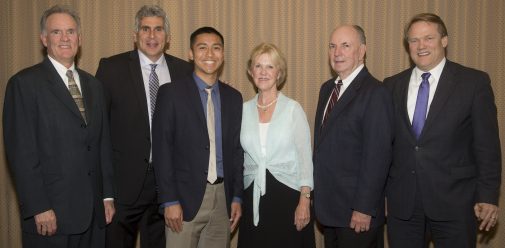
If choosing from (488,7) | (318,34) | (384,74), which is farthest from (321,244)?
(488,7)

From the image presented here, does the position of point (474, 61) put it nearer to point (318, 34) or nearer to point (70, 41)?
point (318, 34)

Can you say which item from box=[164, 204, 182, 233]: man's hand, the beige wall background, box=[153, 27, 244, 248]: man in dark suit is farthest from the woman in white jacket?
the beige wall background

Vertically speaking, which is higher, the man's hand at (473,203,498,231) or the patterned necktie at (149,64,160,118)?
the patterned necktie at (149,64,160,118)

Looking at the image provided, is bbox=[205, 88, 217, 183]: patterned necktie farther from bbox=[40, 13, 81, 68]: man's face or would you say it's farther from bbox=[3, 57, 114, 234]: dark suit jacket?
bbox=[40, 13, 81, 68]: man's face

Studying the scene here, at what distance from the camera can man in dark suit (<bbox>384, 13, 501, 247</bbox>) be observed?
8.55 ft

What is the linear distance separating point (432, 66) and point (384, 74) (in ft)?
3.77

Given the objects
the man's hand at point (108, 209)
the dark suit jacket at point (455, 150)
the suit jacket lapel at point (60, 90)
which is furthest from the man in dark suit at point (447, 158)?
the suit jacket lapel at point (60, 90)

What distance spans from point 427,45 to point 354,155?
802 millimetres

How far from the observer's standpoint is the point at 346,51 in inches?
106

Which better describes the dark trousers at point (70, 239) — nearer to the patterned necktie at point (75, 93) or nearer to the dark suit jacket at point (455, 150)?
the patterned necktie at point (75, 93)

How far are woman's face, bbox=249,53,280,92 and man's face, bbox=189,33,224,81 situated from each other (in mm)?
239

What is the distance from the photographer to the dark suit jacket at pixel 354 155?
8.29 feet

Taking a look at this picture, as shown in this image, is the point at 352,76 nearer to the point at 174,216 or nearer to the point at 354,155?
the point at 354,155

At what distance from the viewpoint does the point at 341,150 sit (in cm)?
261
